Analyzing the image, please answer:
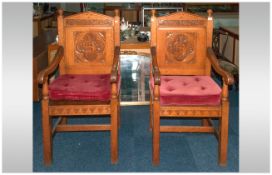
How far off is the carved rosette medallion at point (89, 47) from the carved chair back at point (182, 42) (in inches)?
14.6

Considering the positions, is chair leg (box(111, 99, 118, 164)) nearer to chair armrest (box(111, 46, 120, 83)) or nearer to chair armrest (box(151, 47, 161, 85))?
chair armrest (box(111, 46, 120, 83))

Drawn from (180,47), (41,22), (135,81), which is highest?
(41,22)

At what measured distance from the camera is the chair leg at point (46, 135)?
2.41 metres

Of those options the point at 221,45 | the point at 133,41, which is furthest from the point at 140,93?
the point at 221,45

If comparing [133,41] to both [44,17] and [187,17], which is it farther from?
[44,17]

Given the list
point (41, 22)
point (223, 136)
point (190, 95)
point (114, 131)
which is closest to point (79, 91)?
point (114, 131)

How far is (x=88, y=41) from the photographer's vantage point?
278cm

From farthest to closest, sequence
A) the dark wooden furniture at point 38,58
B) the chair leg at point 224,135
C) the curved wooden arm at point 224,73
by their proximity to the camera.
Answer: the dark wooden furniture at point 38,58 < the chair leg at point 224,135 < the curved wooden arm at point 224,73

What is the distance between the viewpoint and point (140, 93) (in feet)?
13.3

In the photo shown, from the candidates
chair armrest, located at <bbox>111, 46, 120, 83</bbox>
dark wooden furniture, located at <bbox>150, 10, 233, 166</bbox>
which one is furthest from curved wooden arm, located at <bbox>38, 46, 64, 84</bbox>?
dark wooden furniture, located at <bbox>150, 10, 233, 166</bbox>

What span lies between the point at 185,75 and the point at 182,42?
0.80 feet

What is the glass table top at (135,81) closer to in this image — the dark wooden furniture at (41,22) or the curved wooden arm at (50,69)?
the curved wooden arm at (50,69)

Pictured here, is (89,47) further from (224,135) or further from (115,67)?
(224,135)

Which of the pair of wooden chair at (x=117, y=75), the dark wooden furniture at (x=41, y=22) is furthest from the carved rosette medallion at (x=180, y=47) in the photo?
the dark wooden furniture at (x=41, y=22)
